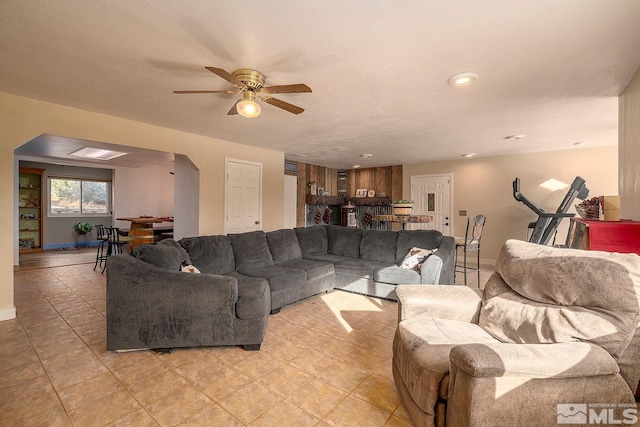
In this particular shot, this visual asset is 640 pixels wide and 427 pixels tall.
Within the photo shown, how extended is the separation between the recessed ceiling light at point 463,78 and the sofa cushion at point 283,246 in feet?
9.57

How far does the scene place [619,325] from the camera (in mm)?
1381

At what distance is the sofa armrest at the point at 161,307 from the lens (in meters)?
2.32

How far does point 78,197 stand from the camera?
27.9 ft

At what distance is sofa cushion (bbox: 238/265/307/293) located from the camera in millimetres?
3266

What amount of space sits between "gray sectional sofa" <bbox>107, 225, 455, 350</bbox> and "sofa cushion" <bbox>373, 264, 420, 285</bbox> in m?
0.01

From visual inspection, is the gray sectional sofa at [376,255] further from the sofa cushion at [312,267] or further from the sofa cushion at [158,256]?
the sofa cushion at [158,256]

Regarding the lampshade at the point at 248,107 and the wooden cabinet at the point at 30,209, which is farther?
the wooden cabinet at the point at 30,209

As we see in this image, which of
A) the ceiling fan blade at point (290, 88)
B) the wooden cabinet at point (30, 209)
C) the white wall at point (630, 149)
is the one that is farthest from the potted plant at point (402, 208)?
the wooden cabinet at point (30, 209)

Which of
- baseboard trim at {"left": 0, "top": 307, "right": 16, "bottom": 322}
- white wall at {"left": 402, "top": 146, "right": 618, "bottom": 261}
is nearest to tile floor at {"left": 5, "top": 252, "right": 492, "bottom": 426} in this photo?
baseboard trim at {"left": 0, "top": 307, "right": 16, "bottom": 322}

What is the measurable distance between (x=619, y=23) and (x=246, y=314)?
10.7ft

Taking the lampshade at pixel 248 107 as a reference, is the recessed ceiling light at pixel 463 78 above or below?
above

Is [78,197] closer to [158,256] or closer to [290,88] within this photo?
[158,256]

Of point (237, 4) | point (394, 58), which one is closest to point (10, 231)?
point (237, 4)

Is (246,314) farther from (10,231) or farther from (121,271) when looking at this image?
(10,231)
